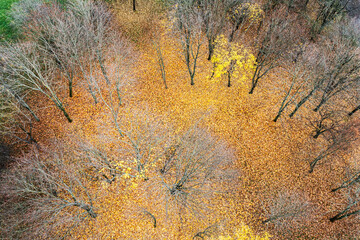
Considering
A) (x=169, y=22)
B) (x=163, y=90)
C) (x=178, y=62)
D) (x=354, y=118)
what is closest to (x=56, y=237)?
(x=163, y=90)

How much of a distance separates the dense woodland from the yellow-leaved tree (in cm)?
21

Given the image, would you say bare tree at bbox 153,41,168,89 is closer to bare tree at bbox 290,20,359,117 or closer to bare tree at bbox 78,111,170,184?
bare tree at bbox 78,111,170,184

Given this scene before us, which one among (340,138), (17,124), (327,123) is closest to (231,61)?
(327,123)

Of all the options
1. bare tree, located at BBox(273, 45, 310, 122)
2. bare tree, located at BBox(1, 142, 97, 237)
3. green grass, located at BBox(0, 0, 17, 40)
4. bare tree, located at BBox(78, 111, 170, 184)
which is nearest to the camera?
bare tree, located at BBox(1, 142, 97, 237)

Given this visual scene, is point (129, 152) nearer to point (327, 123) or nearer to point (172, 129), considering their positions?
point (172, 129)

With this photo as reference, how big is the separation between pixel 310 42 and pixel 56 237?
40.7 m

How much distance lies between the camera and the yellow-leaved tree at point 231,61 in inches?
1010

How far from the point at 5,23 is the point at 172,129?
24443 mm

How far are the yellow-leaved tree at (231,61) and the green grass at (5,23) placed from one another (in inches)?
1004

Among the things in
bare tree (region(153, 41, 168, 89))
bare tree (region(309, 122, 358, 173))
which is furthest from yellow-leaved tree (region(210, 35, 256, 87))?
bare tree (region(309, 122, 358, 173))

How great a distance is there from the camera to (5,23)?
2388 cm

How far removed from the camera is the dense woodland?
1823 centimetres

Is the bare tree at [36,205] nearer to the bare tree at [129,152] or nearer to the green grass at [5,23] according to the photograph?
the bare tree at [129,152]

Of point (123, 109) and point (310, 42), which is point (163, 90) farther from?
point (310, 42)
